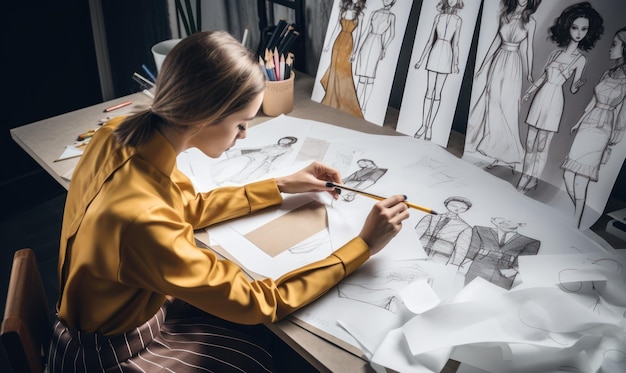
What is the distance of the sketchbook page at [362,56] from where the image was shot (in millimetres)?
1229

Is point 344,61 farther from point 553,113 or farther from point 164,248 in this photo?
point 164,248

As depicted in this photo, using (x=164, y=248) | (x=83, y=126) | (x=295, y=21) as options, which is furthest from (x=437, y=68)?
(x=83, y=126)

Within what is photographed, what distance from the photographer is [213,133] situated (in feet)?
2.81

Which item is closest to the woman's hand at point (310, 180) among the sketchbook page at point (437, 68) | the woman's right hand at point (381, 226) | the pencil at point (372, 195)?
the pencil at point (372, 195)

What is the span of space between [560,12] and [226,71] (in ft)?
2.09

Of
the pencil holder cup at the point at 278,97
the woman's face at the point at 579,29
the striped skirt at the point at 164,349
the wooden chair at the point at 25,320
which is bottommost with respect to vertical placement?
the striped skirt at the point at 164,349

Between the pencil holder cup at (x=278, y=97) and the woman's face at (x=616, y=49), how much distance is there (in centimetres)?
70

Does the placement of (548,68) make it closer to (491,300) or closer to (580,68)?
(580,68)

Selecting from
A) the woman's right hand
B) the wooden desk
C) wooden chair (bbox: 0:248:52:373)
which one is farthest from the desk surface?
the woman's right hand

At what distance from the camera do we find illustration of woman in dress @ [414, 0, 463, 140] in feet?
3.68

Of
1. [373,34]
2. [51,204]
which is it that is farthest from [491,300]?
[51,204]

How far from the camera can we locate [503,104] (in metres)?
1.08

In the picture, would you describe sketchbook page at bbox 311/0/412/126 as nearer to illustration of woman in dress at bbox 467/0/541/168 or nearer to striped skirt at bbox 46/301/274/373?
illustration of woman in dress at bbox 467/0/541/168

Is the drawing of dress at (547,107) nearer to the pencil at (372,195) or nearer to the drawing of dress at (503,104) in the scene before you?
the drawing of dress at (503,104)
